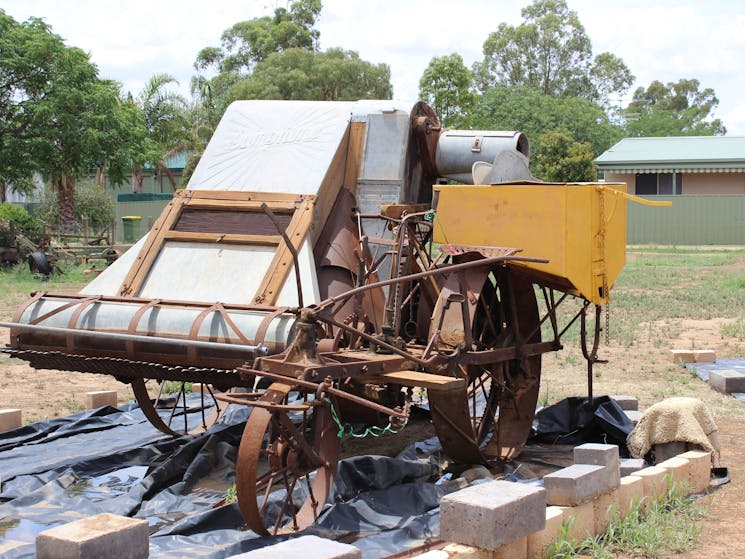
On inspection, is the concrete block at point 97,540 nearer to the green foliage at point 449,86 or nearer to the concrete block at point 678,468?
the concrete block at point 678,468

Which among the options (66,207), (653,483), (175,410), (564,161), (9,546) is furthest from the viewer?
(564,161)

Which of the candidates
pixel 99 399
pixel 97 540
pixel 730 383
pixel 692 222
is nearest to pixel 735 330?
pixel 730 383

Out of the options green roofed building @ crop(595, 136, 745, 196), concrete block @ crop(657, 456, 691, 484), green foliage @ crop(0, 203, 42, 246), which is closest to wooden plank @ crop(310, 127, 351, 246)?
concrete block @ crop(657, 456, 691, 484)

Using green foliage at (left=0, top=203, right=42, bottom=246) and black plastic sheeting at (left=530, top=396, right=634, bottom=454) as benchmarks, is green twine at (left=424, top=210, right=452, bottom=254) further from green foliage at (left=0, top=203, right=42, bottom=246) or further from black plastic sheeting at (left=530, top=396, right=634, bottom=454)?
green foliage at (left=0, top=203, right=42, bottom=246)

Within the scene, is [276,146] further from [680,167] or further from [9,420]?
[680,167]

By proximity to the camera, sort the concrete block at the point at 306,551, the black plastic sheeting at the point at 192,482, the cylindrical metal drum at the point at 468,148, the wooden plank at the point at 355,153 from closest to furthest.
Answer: the concrete block at the point at 306,551, the black plastic sheeting at the point at 192,482, the wooden plank at the point at 355,153, the cylindrical metal drum at the point at 468,148

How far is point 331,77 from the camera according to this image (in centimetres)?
3597

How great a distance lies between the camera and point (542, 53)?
57.0 metres

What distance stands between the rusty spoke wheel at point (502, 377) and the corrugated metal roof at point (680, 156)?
27.6m

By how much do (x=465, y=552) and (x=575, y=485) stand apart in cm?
102

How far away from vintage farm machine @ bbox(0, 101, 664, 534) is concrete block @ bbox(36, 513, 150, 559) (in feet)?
2.80

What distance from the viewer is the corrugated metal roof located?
3416cm

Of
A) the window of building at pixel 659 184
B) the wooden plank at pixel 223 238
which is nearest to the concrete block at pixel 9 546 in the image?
the wooden plank at pixel 223 238

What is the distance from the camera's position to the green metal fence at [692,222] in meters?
32.2
